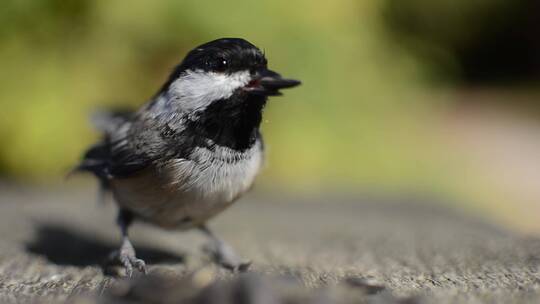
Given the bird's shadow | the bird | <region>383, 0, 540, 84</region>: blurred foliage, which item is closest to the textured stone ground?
the bird's shadow

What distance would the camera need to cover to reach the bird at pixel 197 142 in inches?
111

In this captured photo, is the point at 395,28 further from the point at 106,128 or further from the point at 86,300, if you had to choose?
the point at 86,300

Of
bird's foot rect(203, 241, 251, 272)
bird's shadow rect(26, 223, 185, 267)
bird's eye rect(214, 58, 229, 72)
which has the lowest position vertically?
bird's shadow rect(26, 223, 185, 267)

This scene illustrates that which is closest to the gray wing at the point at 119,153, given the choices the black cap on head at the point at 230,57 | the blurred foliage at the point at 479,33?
the black cap on head at the point at 230,57

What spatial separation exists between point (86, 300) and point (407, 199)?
454 cm

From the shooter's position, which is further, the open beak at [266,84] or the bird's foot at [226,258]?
the bird's foot at [226,258]

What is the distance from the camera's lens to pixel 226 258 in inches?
140

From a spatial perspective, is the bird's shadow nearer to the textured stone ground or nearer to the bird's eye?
the textured stone ground

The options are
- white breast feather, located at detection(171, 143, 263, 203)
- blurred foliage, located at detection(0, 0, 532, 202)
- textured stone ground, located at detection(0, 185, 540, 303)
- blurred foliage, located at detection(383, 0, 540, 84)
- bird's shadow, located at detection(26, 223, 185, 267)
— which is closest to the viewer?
textured stone ground, located at detection(0, 185, 540, 303)

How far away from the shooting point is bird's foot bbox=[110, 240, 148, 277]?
3.13m

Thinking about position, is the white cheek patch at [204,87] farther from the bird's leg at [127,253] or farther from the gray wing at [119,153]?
the bird's leg at [127,253]

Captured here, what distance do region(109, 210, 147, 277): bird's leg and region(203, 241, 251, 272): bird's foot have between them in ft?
1.60

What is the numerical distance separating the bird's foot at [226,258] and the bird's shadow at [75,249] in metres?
0.19

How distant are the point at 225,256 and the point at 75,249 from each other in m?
0.98
